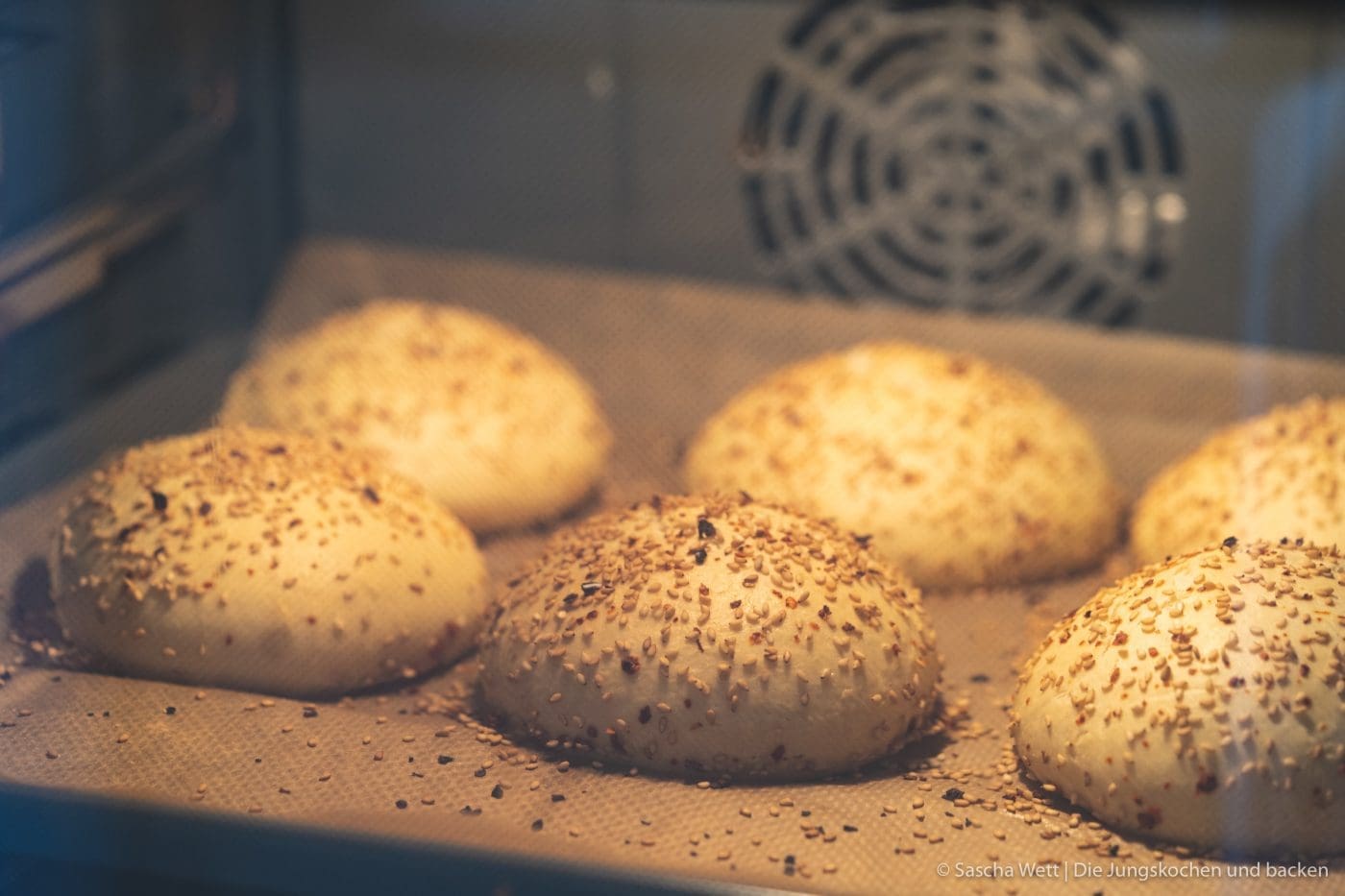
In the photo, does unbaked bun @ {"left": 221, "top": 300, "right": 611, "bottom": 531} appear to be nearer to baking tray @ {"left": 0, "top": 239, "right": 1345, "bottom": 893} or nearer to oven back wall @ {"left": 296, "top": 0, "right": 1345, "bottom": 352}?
baking tray @ {"left": 0, "top": 239, "right": 1345, "bottom": 893}

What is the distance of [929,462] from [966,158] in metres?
0.49

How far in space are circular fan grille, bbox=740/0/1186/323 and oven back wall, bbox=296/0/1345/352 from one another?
36mm

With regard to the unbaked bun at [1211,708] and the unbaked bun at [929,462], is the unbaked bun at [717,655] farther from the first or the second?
the unbaked bun at [929,462]

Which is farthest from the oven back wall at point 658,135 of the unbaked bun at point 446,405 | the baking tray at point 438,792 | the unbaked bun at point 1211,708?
the unbaked bun at point 1211,708

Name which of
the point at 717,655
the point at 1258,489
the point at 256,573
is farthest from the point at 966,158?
the point at 256,573

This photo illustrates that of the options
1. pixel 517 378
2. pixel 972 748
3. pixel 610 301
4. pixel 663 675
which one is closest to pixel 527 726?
pixel 663 675

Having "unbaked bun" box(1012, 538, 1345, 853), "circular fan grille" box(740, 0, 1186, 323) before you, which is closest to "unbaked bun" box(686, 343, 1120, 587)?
"circular fan grille" box(740, 0, 1186, 323)

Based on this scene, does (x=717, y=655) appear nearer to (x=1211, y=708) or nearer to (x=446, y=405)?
(x=1211, y=708)

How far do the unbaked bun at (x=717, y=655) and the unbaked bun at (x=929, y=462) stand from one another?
377 millimetres

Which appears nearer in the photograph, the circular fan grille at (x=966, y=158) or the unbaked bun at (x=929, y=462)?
the unbaked bun at (x=929, y=462)

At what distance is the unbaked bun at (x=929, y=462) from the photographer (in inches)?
84.3

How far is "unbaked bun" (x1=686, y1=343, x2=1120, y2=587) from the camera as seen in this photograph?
2.14m

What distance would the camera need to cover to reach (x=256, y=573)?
1779 mm

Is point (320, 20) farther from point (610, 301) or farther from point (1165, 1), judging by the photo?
point (1165, 1)
